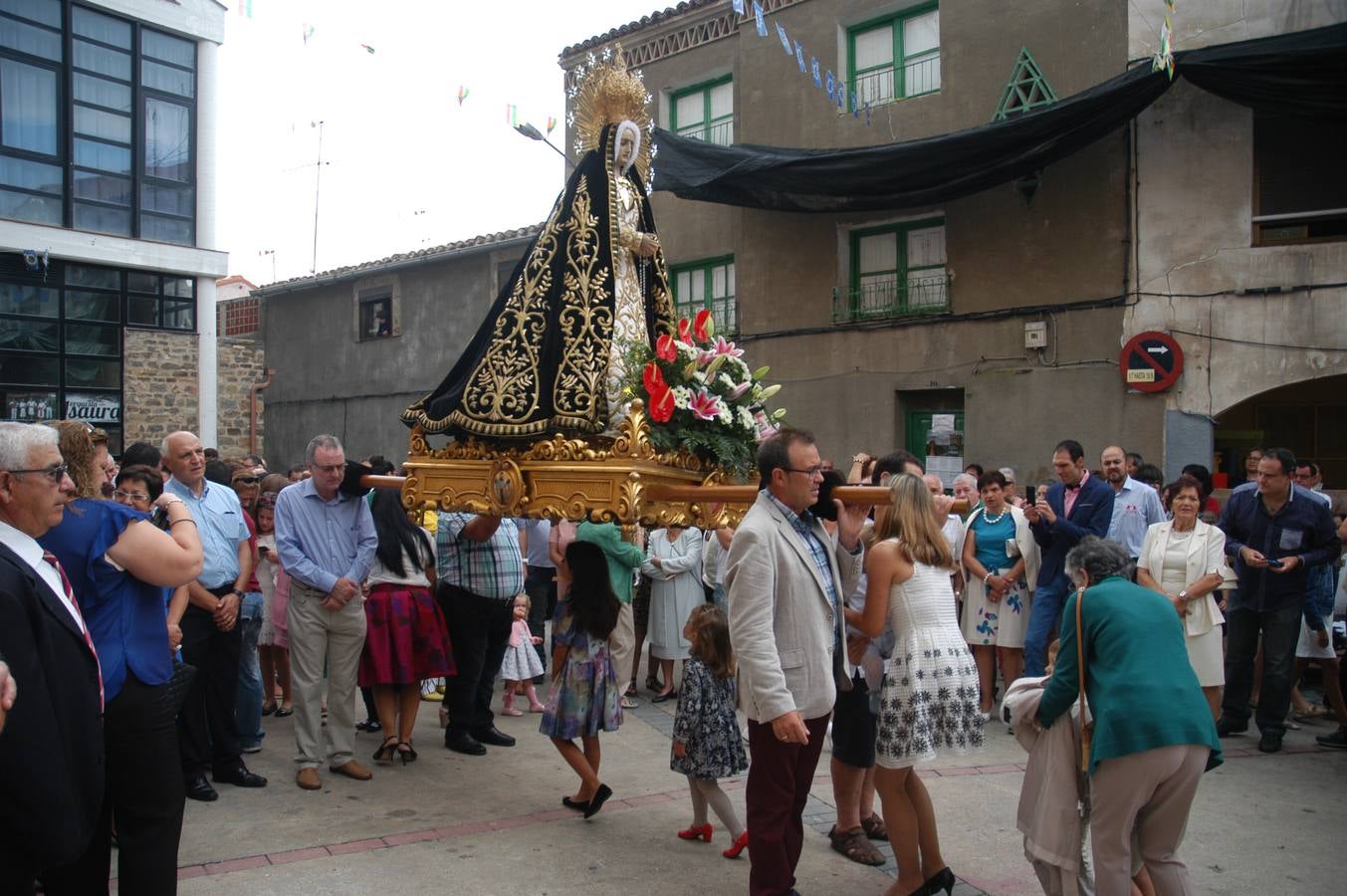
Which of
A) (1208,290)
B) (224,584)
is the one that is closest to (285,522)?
(224,584)

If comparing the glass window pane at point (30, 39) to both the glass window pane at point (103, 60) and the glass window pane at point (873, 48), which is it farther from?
the glass window pane at point (873, 48)

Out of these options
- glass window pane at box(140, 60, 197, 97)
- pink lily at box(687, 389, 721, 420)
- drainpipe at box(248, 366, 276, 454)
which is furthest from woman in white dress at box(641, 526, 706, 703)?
drainpipe at box(248, 366, 276, 454)

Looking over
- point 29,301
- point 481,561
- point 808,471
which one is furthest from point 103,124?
point 808,471

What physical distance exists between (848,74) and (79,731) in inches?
569

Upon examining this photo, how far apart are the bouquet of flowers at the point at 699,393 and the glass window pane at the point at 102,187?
54.9 ft

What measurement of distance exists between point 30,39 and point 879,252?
1412cm

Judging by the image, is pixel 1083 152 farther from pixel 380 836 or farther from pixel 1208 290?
pixel 380 836

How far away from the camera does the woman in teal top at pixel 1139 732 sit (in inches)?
164

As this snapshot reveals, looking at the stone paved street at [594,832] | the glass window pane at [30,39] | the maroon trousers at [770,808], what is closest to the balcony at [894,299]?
the stone paved street at [594,832]

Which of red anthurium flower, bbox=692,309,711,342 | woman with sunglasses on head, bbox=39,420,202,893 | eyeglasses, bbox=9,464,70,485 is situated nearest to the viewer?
eyeglasses, bbox=9,464,70,485

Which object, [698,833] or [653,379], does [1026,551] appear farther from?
[653,379]

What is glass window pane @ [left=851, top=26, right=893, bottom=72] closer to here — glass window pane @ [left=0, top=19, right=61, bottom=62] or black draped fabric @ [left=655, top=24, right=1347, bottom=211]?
black draped fabric @ [left=655, top=24, right=1347, bottom=211]

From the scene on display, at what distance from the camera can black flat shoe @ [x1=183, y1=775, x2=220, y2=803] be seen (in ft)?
20.3

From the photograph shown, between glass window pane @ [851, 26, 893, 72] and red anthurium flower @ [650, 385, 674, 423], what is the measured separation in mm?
11946
